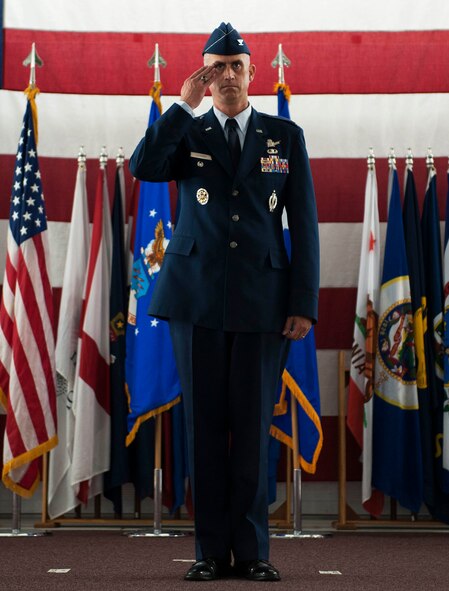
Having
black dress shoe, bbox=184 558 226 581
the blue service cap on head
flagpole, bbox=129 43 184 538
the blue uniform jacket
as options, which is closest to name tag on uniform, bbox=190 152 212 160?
the blue uniform jacket

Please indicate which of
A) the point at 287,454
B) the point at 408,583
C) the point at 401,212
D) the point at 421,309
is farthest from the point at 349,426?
the point at 408,583

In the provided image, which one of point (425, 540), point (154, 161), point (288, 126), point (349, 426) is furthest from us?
point (349, 426)

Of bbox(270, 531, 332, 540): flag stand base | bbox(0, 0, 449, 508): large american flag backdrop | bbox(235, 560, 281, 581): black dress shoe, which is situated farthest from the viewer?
bbox(0, 0, 449, 508): large american flag backdrop

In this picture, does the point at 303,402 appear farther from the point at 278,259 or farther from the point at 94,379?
the point at 278,259

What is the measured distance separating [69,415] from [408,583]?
2333 mm

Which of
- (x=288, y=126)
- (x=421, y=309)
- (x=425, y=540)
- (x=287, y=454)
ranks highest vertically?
(x=288, y=126)

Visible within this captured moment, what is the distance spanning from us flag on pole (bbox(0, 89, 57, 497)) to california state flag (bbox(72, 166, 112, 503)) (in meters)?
0.13

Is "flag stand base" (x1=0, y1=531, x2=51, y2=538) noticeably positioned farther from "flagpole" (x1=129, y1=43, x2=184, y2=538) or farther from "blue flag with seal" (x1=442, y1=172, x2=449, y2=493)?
"blue flag with seal" (x1=442, y1=172, x2=449, y2=493)

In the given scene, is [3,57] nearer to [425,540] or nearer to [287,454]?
[287,454]

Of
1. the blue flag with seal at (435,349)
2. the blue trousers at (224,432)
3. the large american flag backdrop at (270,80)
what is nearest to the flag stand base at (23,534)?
the large american flag backdrop at (270,80)

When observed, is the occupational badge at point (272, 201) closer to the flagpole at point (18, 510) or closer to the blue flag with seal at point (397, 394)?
the blue flag with seal at point (397, 394)

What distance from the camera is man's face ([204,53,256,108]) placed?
2484 millimetres

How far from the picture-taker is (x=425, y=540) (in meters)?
4.12

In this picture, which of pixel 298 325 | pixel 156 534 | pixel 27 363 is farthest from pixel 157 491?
pixel 298 325
